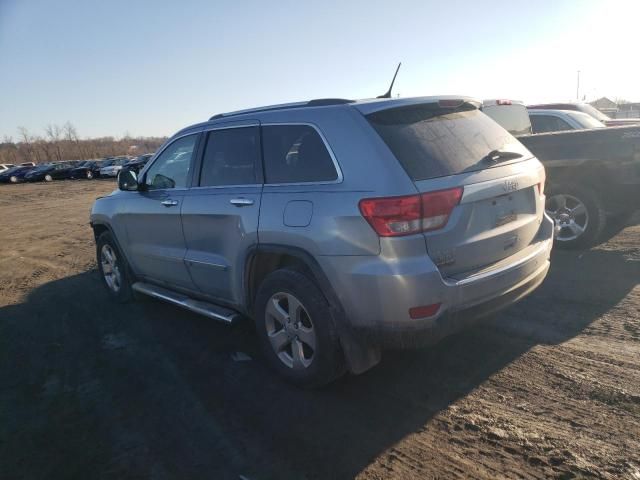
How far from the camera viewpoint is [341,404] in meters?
3.25

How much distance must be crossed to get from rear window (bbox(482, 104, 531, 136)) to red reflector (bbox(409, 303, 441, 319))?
5290 millimetres

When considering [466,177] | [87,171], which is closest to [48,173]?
[87,171]

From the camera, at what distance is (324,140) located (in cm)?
326

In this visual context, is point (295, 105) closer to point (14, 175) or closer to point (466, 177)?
point (466, 177)

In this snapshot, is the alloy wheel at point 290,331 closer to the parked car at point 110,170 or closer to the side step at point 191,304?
the side step at point 191,304

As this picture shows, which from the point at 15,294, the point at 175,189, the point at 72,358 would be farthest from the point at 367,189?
the point at 15,294

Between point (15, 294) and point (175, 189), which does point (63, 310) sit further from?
point (175, 189)

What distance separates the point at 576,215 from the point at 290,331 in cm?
427

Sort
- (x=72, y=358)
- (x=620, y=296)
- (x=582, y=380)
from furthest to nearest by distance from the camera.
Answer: (x=620, y=296) → (x=72, y=358) → (x=582, y=380)

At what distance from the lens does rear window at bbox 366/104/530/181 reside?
119 inches

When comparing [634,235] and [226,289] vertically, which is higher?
[226,289]

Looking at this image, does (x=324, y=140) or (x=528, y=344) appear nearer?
(x=324, y=140)

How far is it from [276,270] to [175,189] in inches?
65.0

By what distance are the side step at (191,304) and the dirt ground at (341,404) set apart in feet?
1.19
